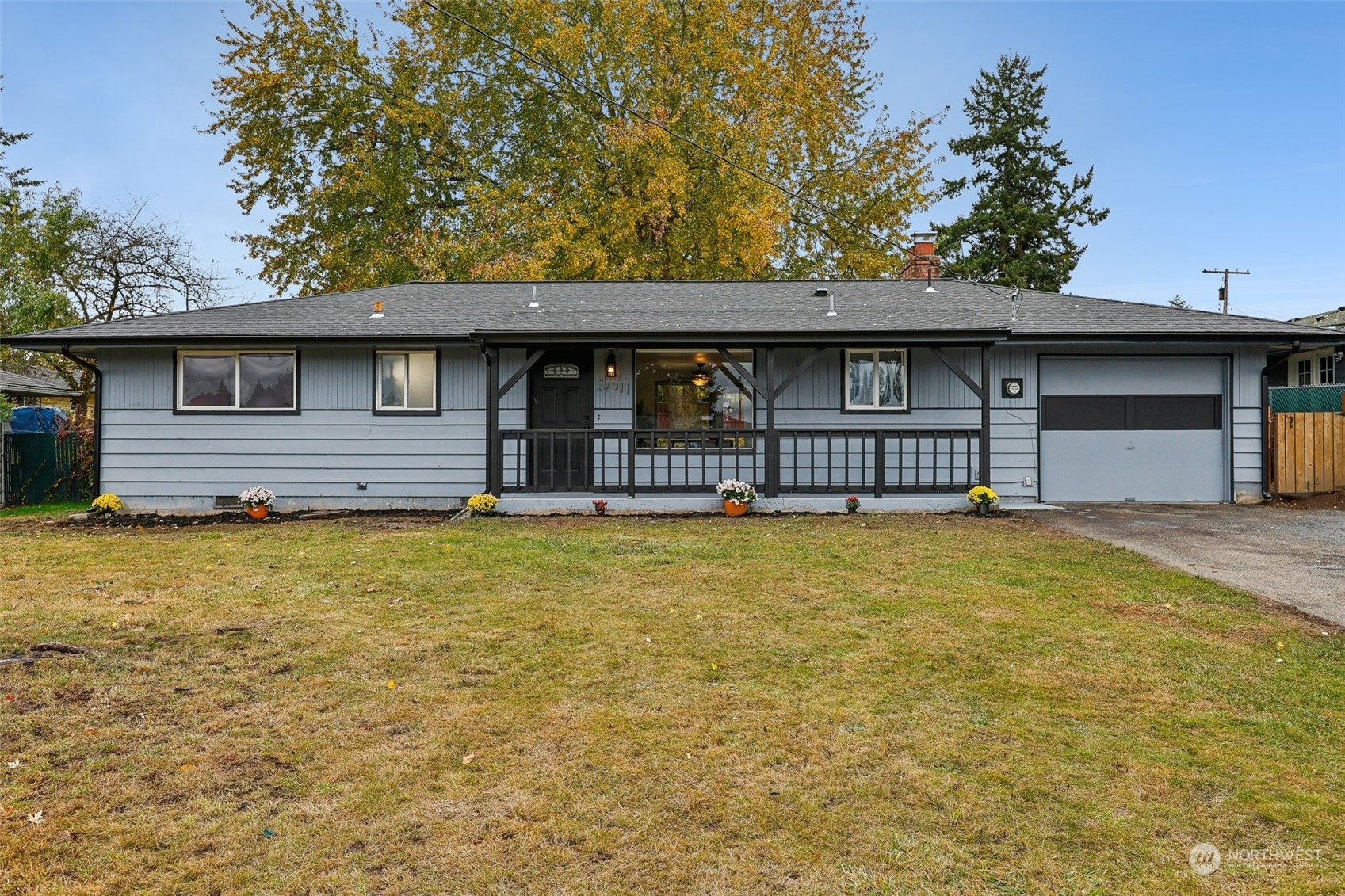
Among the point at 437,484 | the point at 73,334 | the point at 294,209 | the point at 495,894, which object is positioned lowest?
the point at 495,894

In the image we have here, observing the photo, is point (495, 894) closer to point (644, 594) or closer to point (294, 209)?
point (644, 594)

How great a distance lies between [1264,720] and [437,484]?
10164 mm

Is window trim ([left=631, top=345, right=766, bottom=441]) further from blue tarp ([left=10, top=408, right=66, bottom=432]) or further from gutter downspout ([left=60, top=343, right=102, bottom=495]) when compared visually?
blue tarp ([left=10, top=408, right=66, bottom=432])

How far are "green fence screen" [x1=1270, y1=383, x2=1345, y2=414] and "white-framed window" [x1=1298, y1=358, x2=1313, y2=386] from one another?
150cm

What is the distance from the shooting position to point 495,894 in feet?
6.59

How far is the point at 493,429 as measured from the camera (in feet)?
34.9

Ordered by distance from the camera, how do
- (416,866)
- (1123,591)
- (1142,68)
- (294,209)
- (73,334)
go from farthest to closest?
1. (294,209)
2. (1142,68)
3. (73,334)
4. (1123,591)
5. (416,866)

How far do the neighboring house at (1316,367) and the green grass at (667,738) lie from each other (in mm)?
21785

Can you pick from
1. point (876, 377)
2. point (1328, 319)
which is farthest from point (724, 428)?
point (1328, 319)

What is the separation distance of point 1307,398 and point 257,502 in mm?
25827

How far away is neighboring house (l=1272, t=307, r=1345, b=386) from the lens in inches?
837

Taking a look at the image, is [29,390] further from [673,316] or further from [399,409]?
[673,316]

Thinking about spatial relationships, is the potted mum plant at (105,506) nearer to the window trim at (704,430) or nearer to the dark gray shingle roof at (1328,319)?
the window trim at (704,430)

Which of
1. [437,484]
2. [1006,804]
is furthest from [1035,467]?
[1006,804]
